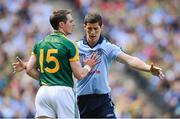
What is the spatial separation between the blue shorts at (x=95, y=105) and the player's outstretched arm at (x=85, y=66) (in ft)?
1.56

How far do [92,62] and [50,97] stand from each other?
67 centimetres

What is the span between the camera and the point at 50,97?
812 cm

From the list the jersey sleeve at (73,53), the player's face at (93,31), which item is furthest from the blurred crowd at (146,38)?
the jersey sleeve at (73,53)

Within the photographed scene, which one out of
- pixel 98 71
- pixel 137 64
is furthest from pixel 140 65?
pixel 98 71

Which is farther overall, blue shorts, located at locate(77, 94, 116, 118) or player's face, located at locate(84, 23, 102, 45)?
blue shorts, located at locate(77, 94, 116, 118)

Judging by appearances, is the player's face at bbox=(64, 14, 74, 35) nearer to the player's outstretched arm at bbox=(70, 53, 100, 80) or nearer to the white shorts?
the player's outstretched arm at bbox=(70, 53, 100, 80)

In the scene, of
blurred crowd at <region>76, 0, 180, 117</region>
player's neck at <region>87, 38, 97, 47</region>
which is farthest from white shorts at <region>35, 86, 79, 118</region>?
blurred crowd at <region>76, 0, 180, 117</region>

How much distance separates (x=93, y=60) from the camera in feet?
27.9

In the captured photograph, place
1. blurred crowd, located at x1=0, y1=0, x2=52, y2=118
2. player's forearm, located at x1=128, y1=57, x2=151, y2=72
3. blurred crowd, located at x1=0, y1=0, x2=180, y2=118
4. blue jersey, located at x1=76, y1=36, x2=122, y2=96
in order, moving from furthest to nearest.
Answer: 1. blurred crowd, located at x1=0, y1=0, x2=180, y2=118
2. blurred crowd, located at x1=0, y1=0, x2=52, y2=118
3. blue jersey, located at x1=76, y1=36, x2=122, y2=96
4. player's forearm, located at x1=128, y1=57, x2=151, y2=72

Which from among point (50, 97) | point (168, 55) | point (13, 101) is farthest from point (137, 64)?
point (168, 55)

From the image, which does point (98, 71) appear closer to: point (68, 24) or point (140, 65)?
point (140, 65)

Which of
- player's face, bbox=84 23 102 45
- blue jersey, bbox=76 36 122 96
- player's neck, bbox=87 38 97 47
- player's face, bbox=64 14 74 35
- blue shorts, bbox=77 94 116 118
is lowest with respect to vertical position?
blue shorts, bbox=77 94 116 118

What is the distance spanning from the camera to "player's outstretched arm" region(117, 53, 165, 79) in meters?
8.42

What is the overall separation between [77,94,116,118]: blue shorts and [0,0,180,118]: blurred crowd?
5.06 m
